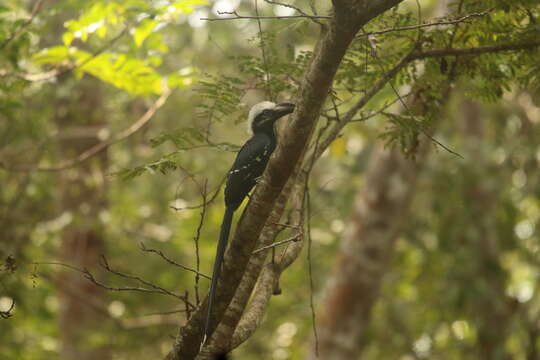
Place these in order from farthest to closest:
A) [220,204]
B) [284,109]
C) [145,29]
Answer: [220,204] → [145,29] → [284,109]

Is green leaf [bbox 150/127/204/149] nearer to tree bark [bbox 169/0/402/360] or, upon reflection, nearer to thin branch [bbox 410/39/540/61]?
tree bark [bbox 169/0/402/360]

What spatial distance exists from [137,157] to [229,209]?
15.5 ft

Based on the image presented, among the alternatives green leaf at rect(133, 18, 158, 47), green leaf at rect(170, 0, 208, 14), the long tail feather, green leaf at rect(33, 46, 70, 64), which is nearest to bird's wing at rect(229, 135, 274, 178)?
the long tail feather

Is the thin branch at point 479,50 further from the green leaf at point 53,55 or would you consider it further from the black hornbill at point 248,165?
the green leaf at point 53,55

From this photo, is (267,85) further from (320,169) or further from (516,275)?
(516,275)

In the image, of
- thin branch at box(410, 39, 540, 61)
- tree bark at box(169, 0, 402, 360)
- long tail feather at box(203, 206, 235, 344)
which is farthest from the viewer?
thin branch at box(410, 39, 540, 61)

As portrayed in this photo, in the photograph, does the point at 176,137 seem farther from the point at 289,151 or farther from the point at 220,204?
the point at 220,204

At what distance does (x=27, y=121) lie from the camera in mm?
6309

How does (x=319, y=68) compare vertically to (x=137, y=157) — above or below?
below

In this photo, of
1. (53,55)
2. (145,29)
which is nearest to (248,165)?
(145,29)

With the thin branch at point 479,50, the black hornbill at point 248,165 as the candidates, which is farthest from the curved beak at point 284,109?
the thin branch at point 479,50

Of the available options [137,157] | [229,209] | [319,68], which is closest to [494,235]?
[137,157]

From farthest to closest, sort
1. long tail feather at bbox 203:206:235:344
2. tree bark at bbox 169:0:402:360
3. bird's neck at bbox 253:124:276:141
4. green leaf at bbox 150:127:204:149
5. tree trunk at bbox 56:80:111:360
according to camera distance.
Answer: tree trunk at bbox 56:80:111:360, bird's neck at bbox 253:124:276:141, green leaf at bbox 150:127:204:149, long tail feather at bbox 203:206:235:344, tree bark at bbox 169:0:402:360

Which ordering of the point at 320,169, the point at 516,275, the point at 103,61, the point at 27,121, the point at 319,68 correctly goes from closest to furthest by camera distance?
the point at 319,68 → the point at 103,61 → the point at 27,121 → the point at 320,169 → the point at 516,275
